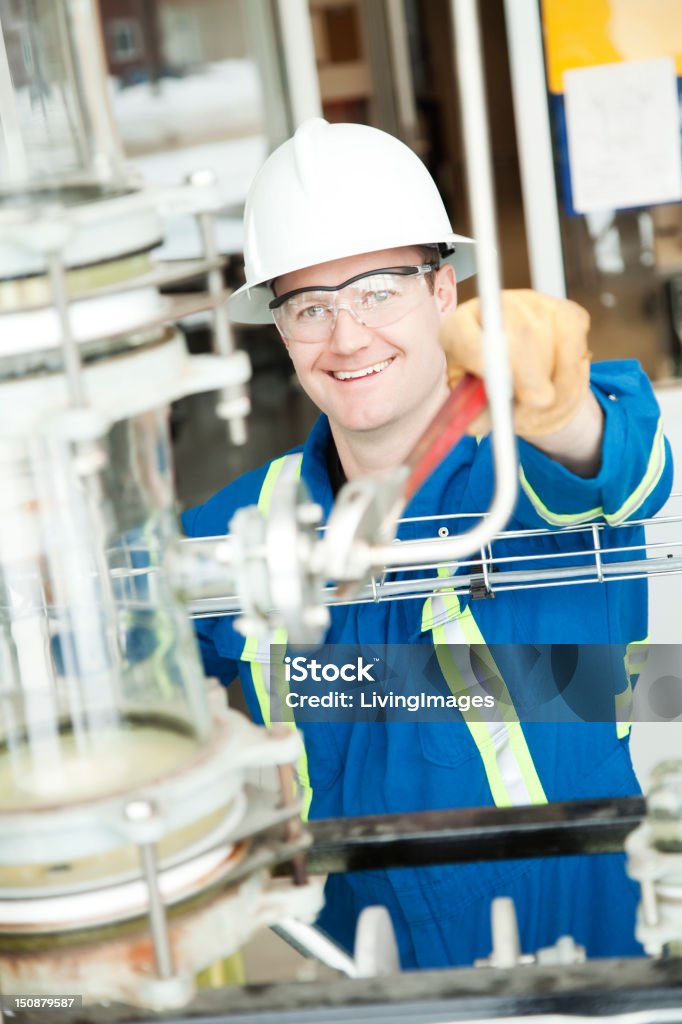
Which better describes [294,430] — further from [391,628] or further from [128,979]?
[128,979]

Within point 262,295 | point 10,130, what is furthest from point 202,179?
point 262,295

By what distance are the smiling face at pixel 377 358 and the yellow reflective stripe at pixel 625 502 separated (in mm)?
388

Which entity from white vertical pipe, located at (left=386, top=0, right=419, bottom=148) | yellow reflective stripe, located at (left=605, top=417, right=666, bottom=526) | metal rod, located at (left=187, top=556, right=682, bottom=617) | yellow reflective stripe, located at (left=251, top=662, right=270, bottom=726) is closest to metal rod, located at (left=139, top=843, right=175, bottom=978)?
metal rod, located at (left=187, top=556, right=682, bottom=617)

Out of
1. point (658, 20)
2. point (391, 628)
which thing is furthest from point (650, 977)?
point (658, 20)

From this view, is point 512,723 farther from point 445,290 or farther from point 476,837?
point 476,837

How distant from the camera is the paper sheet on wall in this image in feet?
8.57

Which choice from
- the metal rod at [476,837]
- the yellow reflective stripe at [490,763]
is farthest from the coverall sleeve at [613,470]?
the metal rod at [476,837]

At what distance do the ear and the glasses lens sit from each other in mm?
63

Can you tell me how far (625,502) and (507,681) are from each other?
41 centimetres

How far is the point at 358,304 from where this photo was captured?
61.9 inches

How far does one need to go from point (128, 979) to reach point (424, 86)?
25.3 ft

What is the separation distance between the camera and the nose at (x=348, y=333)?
1571mm

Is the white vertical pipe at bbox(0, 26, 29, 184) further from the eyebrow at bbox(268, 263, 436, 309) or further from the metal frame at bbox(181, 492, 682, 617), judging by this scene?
the eyebrow at bbox(268, 263, 436, 309)

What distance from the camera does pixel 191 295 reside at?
0.68 metres
